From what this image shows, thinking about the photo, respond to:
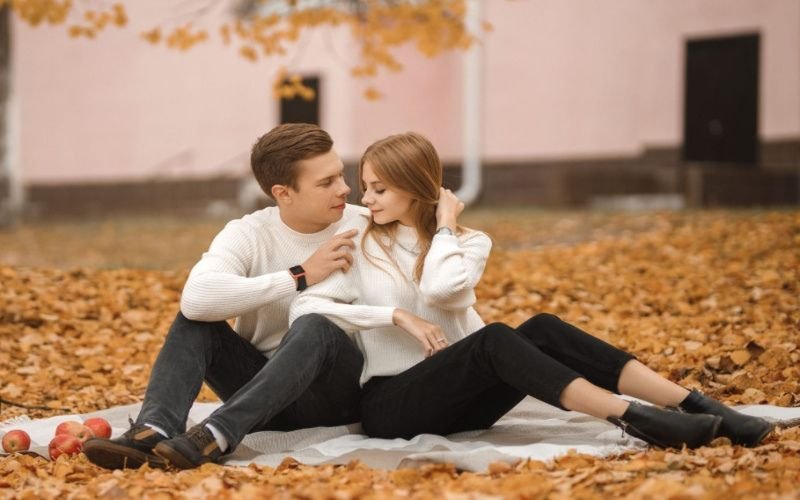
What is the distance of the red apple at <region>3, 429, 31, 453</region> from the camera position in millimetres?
4246

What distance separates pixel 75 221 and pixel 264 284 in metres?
15.6

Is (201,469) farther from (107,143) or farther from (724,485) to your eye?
(107,143)

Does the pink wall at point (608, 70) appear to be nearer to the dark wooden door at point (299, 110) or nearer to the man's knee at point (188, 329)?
the dark wooden door at point (299, 110)

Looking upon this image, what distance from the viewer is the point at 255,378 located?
3.71 m

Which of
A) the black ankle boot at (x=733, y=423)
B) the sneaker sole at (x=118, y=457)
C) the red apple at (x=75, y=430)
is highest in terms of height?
the black ankle boot at (x=733, y=423)

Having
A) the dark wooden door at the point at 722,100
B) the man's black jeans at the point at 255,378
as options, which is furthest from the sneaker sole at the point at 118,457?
the dark wooden door at the point at 722,100

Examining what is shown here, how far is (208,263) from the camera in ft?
12.9

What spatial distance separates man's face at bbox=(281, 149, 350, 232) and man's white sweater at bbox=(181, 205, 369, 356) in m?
0.09

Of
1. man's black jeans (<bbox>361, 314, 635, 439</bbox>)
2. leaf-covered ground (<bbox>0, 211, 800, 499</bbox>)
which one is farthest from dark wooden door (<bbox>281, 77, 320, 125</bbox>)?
man's black jeans (<bbox>361, 314, 635, 439</bbox>)

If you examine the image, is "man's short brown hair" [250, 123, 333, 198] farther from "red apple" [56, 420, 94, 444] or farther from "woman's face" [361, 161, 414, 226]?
"red apple" [56, 420, 94, 444]

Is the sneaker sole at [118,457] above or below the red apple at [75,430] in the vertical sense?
above

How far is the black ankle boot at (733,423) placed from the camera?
360 centimetres

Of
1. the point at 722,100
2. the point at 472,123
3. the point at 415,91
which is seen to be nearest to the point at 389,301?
the point at 722,100

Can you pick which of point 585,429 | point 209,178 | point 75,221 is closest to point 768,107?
point 209,178
